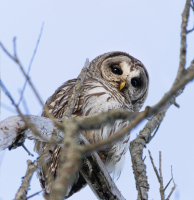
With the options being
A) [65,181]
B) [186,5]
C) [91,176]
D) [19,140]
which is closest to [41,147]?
[91,176]

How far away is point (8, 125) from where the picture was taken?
7.55 ft

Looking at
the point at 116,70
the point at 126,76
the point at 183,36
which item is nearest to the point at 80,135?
the point at 183,36

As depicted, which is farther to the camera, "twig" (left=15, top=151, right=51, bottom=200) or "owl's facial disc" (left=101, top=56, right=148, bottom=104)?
"owl's facial disc" (left=101, top=56, right=148, bottom=104)

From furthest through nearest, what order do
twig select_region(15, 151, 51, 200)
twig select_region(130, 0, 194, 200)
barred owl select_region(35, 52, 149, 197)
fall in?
barred owl select_region(35, 52, 149, 197), twig select_region(130, 0, 194, 200), twig select_region(15, 151, 51, 200)

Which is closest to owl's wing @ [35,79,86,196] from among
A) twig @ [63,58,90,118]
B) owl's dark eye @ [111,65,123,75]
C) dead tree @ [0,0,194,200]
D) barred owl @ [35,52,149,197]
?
barred owl @ [35,52,149,197]

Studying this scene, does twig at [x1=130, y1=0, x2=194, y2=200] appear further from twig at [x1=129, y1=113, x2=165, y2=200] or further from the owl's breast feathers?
the owl's breast feathers

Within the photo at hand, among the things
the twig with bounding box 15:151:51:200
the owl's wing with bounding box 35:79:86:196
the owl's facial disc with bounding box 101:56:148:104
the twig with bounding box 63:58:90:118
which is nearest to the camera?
the twig with bounding box 15:151:51:200

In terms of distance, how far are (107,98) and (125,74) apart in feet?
4.20

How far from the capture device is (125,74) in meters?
5.41

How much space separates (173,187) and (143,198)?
39 centimetres

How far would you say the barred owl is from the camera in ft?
13.1

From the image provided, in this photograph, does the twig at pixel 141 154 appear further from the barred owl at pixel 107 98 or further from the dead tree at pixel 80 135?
the barred owl at pixel 107 98

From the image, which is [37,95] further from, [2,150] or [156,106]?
[156,106]

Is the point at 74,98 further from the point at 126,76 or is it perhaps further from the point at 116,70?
the point at 116,70
